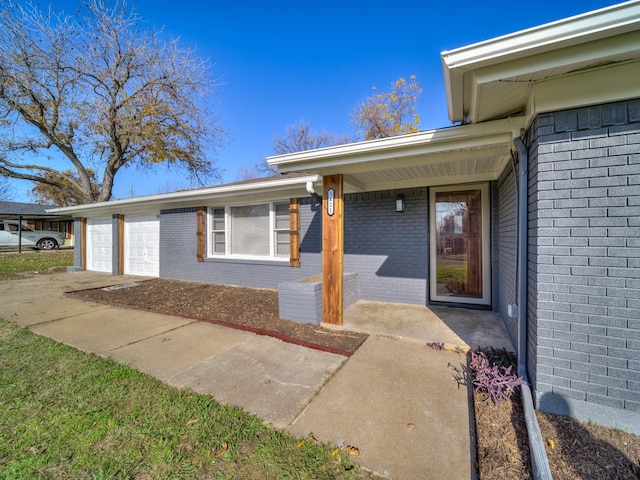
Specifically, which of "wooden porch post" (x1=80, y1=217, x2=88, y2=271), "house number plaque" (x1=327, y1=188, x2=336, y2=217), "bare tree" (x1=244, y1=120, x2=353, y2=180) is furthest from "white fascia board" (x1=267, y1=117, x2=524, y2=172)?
"bare tree" (x1=244, y1=120, x2=353, y2=180)

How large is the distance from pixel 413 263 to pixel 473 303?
1234 mm

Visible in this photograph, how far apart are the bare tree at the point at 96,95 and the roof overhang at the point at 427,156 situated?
42.4 feet

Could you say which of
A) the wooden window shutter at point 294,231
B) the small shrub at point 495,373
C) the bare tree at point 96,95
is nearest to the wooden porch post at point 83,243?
the bare tree at point 96,95

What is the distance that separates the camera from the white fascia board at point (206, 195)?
19.8 feet

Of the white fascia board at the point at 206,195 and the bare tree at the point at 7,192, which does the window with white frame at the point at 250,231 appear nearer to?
the white fascia board at the point at 206,195

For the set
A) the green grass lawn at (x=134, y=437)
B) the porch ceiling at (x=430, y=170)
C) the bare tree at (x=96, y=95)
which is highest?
the bare tree at (x=96, y=95)

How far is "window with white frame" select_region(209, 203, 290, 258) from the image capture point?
23.2 ft

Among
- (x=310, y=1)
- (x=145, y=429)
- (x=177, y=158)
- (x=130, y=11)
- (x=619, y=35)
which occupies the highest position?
(x=130, y=11)

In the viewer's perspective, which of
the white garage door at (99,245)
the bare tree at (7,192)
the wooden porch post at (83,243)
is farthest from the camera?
the bare tree at (7,192)

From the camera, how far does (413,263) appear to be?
542 centimetres

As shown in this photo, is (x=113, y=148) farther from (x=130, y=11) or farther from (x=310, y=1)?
(x=310, y=1)

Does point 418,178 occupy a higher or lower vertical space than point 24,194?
lower

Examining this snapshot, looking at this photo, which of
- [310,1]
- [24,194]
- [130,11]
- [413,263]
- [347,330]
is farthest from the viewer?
[24,194]

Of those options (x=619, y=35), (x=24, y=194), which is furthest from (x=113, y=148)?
(x=24, y=194)
